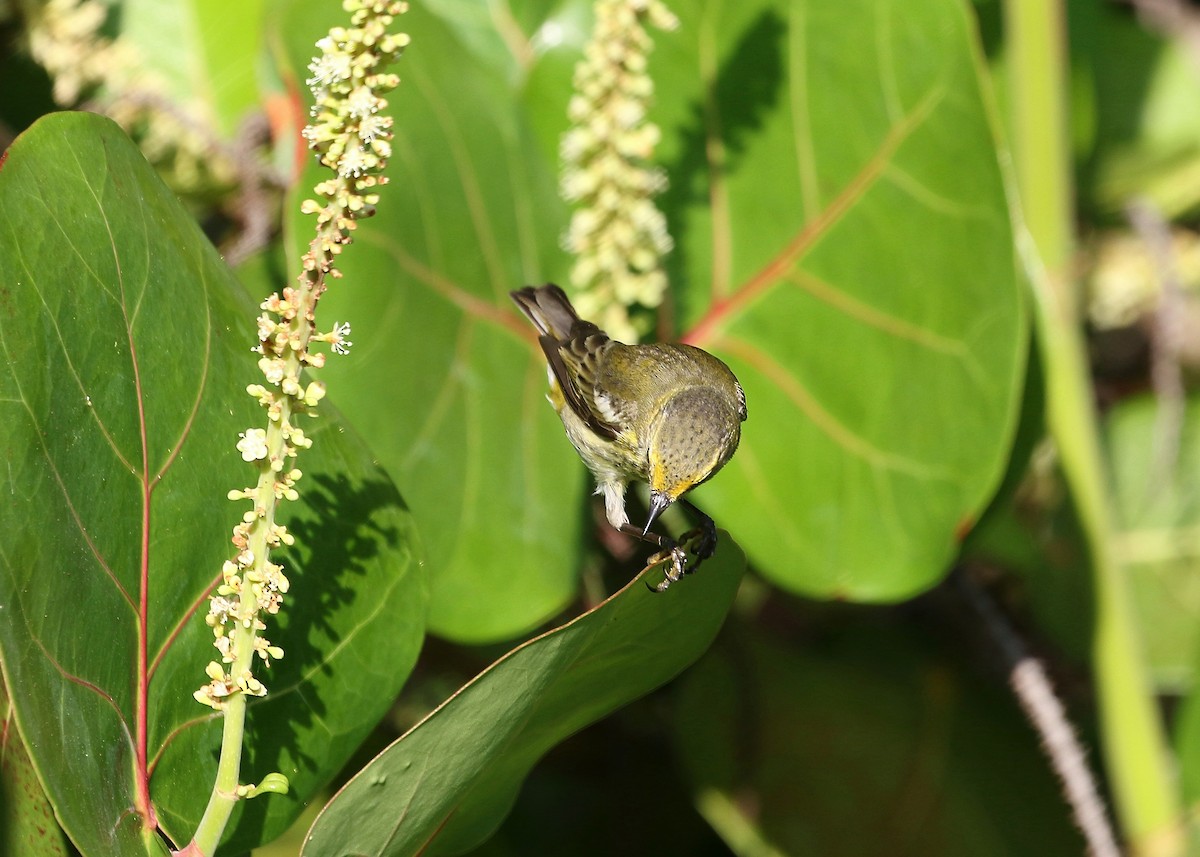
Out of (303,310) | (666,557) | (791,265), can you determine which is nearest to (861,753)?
(791,265)

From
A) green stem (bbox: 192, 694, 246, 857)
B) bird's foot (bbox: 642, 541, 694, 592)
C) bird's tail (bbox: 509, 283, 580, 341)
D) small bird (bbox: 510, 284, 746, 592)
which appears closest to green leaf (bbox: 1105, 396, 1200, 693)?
small bird (bbox: 510, 284, 746, 592)

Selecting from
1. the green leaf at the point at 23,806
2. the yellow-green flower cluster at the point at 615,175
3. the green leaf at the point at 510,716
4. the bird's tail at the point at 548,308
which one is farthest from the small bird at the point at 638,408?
the green leaf at the point at 23,806

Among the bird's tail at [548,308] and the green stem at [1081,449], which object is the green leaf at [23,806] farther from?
the green stem at [1081,449]

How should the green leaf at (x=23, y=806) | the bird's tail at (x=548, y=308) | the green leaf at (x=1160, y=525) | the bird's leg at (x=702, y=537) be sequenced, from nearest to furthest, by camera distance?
the green leaf at (x=23, y=806), the bird's leg at (x=702, y=537), the bird's tail at (x=548, y=308), the green leaf at (x=1160, y=525)

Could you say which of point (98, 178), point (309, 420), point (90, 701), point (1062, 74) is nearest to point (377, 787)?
point (90, 701)

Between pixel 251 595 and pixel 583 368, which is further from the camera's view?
pixel 583 368

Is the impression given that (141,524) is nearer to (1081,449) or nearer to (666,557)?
(666,557)
